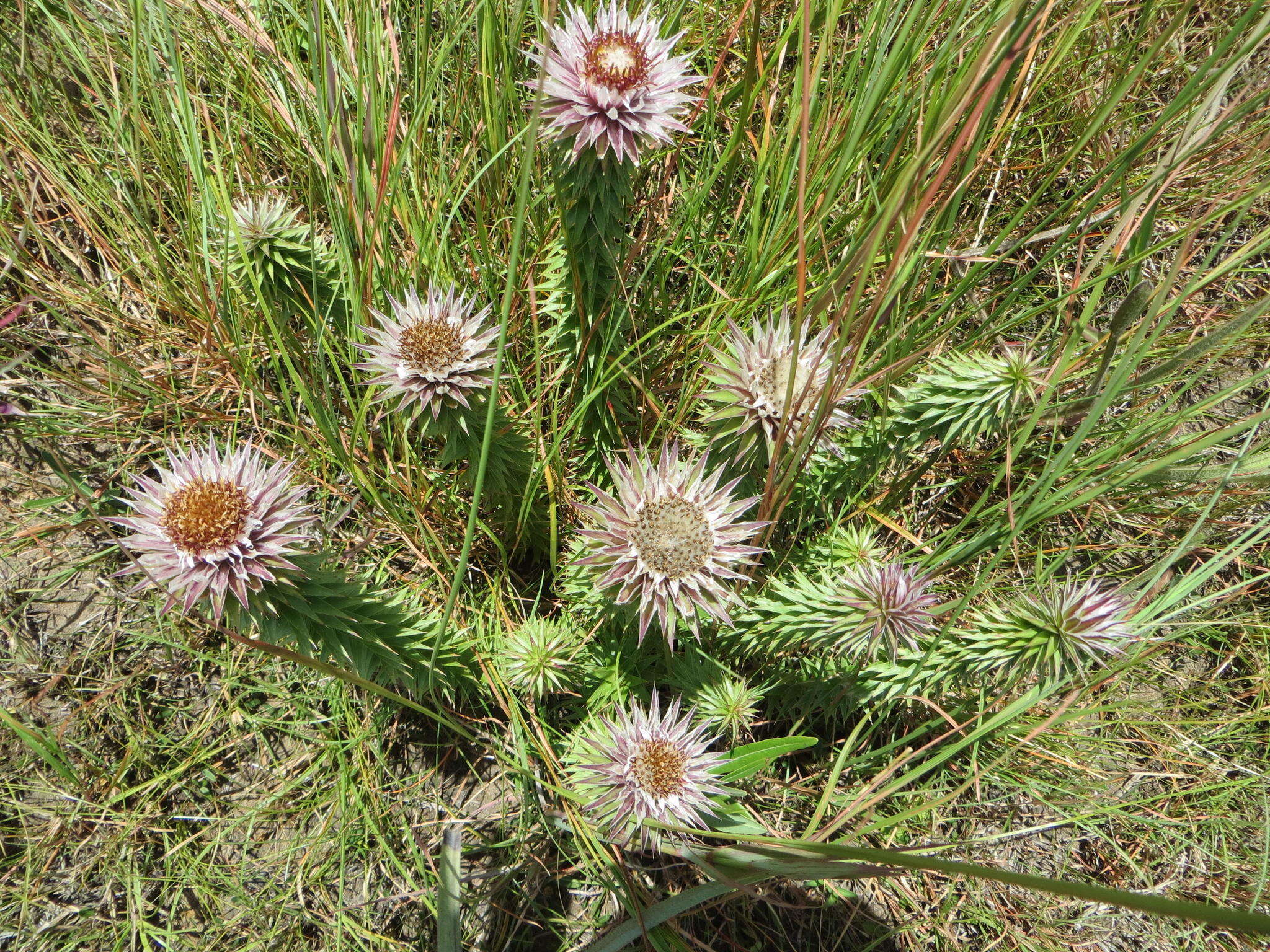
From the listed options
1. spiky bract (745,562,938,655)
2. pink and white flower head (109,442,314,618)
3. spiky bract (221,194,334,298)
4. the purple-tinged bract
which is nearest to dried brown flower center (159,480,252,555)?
pink and white flower head (109,442,314,618)

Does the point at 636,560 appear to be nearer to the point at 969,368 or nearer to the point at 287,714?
the point at 969,368

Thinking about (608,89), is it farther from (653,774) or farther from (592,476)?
(653,774)

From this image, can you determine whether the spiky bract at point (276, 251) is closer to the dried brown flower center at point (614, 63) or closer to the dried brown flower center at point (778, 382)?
the dried brown flower center at point (614, 63)

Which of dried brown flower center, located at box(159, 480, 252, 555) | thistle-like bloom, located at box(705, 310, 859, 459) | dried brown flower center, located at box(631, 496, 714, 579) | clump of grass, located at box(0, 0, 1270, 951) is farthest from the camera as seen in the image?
clump of grass, located at box(0, 0, 1270, 951)

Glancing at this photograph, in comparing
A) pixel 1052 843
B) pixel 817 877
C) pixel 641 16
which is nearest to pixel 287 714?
pixel 817 877

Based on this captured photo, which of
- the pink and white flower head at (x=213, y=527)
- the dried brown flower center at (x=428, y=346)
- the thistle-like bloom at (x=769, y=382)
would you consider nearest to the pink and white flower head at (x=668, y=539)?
the thistle-like bloom at (x=769, y=382)

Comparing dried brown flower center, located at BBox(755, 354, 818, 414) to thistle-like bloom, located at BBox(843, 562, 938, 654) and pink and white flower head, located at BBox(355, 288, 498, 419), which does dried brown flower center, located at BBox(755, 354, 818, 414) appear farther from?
pink and white flower head, located at BBox(355, 288, 498, 419)
